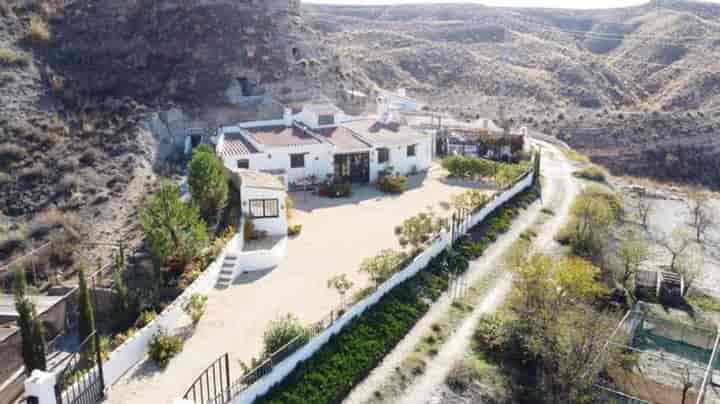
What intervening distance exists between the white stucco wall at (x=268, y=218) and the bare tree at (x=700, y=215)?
24.2 metres

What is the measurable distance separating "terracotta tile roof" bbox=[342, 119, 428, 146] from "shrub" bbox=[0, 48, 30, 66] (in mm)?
22795

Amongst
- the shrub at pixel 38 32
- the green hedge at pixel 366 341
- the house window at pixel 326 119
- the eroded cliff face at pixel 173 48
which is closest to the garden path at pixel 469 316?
the green hedge at pixel 366 341

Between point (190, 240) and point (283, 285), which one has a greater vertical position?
point (190, 240)

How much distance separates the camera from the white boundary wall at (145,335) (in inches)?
649

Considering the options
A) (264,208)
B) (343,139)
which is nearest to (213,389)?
(264,208)

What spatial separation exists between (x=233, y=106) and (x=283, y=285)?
24934 millimetres

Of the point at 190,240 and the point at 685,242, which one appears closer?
the point at 190,240

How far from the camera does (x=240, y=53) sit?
48062 mm

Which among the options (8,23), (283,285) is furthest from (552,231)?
(8,23)

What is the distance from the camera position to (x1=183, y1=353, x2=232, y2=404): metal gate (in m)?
15.4

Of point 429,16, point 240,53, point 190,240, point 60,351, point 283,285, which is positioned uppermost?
point 429,16

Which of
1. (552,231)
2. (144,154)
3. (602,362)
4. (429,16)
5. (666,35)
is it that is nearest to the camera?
(602,362)

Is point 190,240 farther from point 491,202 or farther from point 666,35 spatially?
point 666,35

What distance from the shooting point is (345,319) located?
66.9ft
